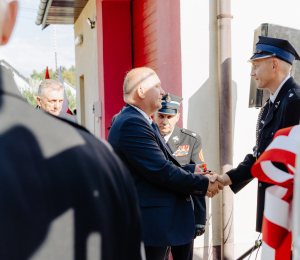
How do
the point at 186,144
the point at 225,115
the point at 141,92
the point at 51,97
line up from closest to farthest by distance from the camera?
the point at 141,92 → the point at 186,144 → the point at 225,115 → the point at 51,97

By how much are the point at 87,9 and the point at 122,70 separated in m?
2.30

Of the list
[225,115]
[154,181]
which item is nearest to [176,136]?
[225,115]

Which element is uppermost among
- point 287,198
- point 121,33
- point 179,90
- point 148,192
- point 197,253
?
point 121,33

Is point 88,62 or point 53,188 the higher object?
point 88,62

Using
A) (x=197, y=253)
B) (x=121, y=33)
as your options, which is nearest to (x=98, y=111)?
(x=121, y=33)

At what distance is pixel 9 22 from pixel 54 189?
338 mm

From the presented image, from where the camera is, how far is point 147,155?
2.48 m

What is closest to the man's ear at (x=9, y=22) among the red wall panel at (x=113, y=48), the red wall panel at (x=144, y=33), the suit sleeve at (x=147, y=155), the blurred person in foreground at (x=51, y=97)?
the suit sleeve at (x=147, y=155)

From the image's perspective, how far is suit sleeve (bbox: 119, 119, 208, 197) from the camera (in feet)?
8.14

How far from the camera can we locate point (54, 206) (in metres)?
0.67

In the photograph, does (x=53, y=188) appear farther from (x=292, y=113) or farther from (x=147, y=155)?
(x=292, y=113)

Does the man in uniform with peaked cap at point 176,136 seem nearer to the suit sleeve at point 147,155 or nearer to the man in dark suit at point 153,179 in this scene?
the man in dark suit at point 153,179

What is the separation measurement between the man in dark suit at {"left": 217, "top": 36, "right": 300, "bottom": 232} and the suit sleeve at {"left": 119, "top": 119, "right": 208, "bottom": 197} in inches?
25.6

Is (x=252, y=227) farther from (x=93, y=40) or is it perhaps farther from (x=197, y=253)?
(x=93, y=40)
